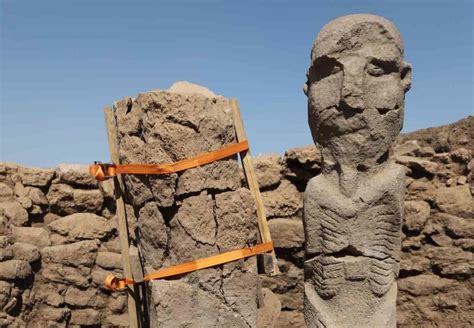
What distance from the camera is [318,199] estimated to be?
8.66 feet

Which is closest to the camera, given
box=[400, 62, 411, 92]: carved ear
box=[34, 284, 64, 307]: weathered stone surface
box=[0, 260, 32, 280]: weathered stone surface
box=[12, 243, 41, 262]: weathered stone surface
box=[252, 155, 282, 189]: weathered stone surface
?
box=[400, 62, 411, 92]: carved ear

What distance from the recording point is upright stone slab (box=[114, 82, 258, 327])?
285 cm

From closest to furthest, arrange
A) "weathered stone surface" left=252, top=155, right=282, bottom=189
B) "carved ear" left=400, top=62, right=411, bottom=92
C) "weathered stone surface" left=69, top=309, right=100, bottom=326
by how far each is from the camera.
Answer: "carved ear" left=400, top=62, right=411, bottom=92, "weathered stone surface" left=69, top=309, right=100, bottom=326, "weathered stone surface" left=252, top=155, right=282, bottom=189

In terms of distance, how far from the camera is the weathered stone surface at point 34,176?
4066mm

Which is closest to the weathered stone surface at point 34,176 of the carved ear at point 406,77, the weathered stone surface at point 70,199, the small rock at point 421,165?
the weathered stone surface at point 70,199

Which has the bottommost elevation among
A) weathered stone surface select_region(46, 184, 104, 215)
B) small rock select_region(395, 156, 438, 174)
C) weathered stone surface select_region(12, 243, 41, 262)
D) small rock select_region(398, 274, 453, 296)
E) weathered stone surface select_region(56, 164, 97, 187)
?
small rock select_region(398, 274, 453, 296)

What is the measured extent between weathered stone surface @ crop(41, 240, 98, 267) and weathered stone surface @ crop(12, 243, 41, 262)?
99 mm

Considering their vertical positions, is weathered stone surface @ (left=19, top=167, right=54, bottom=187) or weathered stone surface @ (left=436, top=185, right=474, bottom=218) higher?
weathered stone surface @ (left=19, top=167, right=54, bottom=187)

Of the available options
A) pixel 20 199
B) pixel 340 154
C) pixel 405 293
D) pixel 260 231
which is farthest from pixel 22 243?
pixel 405 293

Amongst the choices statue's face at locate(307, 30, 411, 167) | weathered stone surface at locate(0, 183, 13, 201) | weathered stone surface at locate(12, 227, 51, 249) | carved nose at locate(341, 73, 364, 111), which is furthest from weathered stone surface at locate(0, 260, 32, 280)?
carved nose at locate(341, 73, 364, 111)

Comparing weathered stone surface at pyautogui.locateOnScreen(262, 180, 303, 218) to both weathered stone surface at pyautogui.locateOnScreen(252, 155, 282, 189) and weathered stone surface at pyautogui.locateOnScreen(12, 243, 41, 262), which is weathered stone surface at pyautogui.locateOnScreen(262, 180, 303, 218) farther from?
weathered stone surface at pyautogui.locateOnScreen(12, 243, 41, 262)

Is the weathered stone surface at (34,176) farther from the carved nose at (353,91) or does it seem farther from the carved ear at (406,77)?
the carved ear at (406,77)

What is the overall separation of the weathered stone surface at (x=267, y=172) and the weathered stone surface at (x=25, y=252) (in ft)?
6.54

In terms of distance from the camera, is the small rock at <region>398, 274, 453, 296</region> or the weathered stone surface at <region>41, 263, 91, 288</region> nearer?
the weathered stone surface at <region>41, 263, 91, 288</region>
